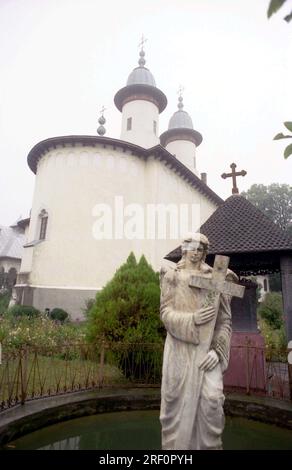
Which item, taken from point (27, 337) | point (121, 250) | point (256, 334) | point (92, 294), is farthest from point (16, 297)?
point (256, 334)

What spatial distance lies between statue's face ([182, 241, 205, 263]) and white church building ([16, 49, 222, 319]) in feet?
49.1

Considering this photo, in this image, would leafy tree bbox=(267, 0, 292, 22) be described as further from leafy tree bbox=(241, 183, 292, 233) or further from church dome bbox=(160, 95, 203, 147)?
leafy tree bbox=(241, 183, 292, 233)

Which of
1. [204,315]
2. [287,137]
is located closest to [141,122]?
[287,137]

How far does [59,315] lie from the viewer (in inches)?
647

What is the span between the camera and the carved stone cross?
9.73 feet

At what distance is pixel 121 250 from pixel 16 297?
21.5 feet

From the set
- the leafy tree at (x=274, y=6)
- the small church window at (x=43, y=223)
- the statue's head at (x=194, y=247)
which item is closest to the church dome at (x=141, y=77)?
the small church window at (x=43, y=223)

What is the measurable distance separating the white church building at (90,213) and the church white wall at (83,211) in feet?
0.18

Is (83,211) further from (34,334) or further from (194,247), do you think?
(194,247)

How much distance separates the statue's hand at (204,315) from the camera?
3.10m

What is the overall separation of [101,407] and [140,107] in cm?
2321

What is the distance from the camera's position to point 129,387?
6.39 metres

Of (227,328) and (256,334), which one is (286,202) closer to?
(256,334)
